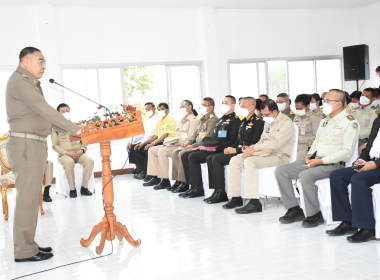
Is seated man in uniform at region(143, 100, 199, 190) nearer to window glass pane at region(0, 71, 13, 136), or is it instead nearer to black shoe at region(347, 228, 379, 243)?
window glass pane at region(0, 71, 13, 136)

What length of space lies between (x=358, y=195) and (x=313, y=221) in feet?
2.38

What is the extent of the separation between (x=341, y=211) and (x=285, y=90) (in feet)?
22.8

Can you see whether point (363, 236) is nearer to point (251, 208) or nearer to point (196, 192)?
point (251, 208)

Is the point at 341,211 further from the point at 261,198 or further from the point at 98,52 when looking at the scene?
the point at 98,52

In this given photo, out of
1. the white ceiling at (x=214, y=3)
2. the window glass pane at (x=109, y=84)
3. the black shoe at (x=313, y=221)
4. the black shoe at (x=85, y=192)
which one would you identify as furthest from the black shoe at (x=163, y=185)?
the white ceiling at (x=214, y=3)

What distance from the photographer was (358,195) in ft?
11.7

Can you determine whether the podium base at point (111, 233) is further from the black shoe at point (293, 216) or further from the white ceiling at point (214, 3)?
the white ceiling at point (214, 3)

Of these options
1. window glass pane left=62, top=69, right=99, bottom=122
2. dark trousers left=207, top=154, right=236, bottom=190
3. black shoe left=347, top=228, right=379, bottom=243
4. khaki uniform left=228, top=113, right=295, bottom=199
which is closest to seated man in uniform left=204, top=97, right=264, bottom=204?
dark trousers left=207, top=154, right=236, bottom=190

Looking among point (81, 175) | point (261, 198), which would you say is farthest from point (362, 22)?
point (81, 175)

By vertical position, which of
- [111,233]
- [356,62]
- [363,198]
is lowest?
[111,233]

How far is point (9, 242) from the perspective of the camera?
169 inches

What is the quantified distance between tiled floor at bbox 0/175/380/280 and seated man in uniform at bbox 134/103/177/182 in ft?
8.31

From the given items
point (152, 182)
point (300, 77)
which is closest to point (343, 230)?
point (152, 182)

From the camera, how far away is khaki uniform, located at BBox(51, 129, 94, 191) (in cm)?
677
